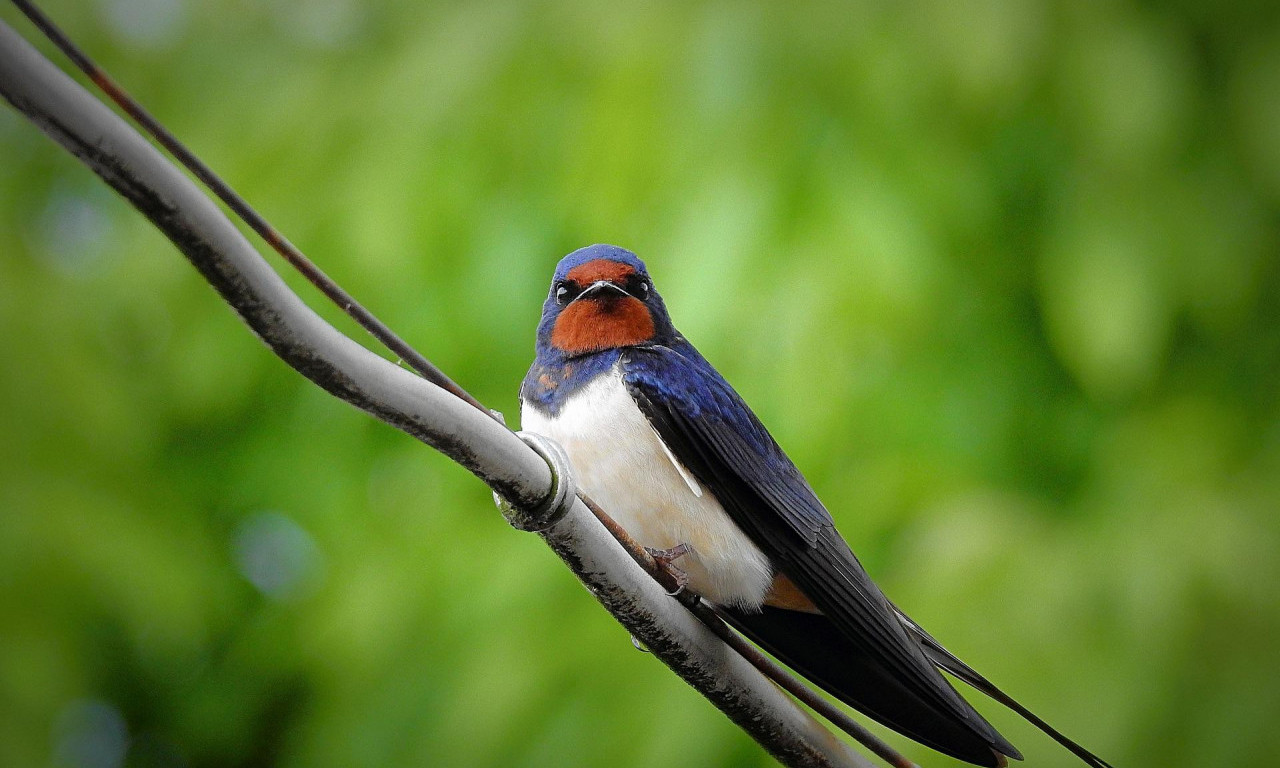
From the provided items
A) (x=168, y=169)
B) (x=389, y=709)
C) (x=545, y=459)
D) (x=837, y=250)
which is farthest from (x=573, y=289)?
(x=389, y=709)

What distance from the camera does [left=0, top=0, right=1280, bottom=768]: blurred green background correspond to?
2666 mm

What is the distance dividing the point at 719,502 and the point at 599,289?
0.36 metres

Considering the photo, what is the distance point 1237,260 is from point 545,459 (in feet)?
8.58

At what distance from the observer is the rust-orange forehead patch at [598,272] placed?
1717 millimetres

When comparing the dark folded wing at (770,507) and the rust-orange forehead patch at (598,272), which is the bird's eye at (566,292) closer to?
the rust-orange forehead patch at (598,272)

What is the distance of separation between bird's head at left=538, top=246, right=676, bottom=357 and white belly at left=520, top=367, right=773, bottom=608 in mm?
A: 93

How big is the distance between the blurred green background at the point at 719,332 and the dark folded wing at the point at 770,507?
949 mm

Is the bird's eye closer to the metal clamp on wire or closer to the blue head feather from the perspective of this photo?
the blue head feather

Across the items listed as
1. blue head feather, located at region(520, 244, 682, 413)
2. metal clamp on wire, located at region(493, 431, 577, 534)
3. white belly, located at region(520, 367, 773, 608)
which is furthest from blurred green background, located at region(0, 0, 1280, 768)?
metal clamp on wire, located at region(493, 431, 577, 534)

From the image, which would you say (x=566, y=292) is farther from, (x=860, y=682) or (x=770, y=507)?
(x=860, y=682)

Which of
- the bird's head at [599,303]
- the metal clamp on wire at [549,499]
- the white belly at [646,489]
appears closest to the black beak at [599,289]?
the bird's head at [599,303]

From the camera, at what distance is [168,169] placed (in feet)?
2.38

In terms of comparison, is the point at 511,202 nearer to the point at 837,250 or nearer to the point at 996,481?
the point at 837,250

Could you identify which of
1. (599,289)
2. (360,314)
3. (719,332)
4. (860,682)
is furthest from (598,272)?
(719,332)
